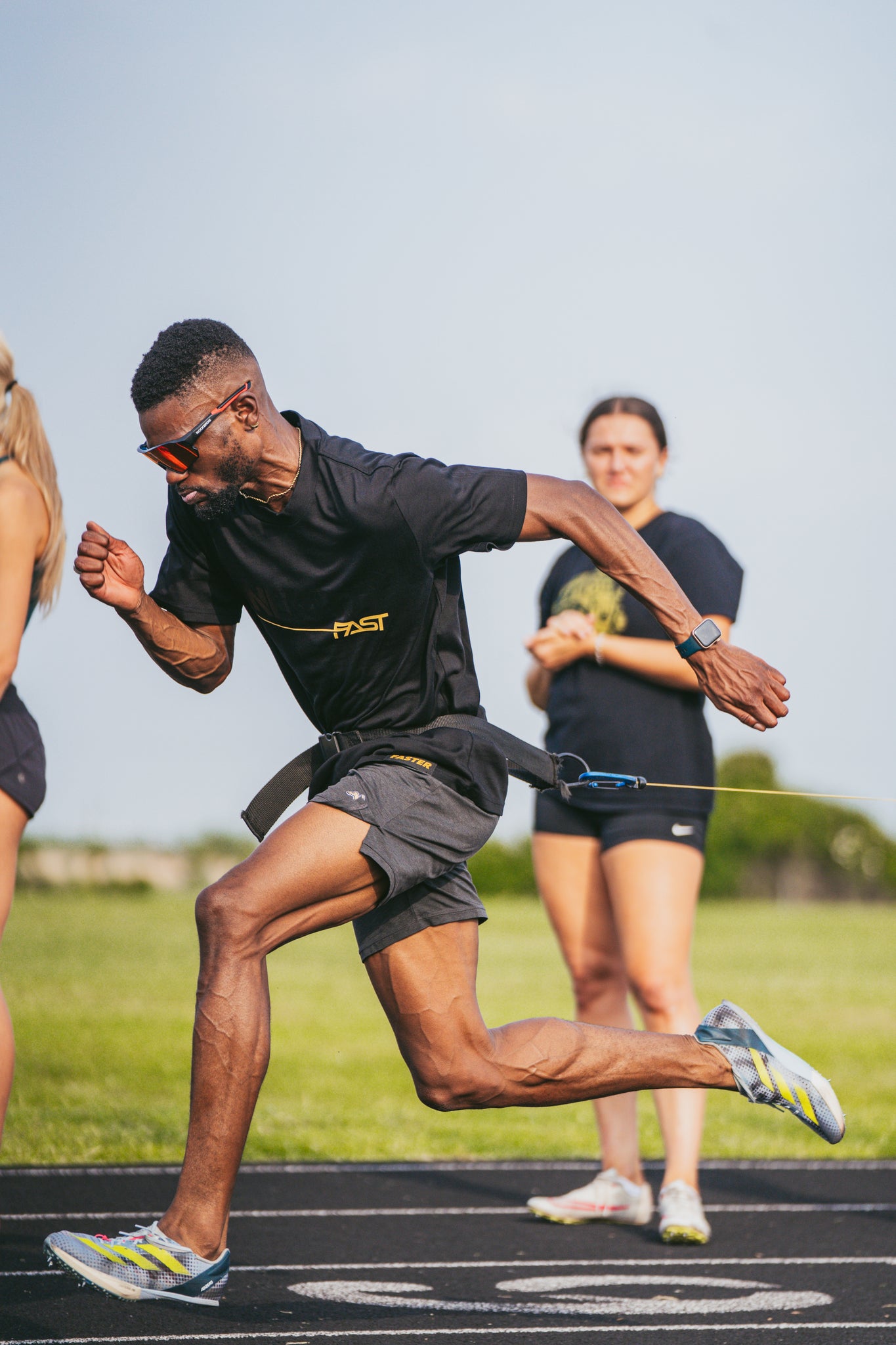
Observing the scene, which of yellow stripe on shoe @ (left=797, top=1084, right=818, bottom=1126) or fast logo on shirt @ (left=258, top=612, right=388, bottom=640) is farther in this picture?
yellow stripe on shoe @ (left=797, top=1084, right=818, bottom=1126)

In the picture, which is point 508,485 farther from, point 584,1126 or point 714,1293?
point 584,1126

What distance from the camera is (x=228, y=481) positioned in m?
3.67

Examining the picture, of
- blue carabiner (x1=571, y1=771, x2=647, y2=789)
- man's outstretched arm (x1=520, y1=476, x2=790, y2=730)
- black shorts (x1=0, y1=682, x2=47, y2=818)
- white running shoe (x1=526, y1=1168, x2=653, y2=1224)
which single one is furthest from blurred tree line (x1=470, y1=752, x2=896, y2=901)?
man's outstretched arm (x1=520, y1=476, x2=790, y2=730)

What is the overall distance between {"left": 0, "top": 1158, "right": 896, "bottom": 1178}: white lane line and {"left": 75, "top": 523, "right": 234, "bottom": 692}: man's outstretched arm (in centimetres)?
322

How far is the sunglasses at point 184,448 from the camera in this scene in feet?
11.8

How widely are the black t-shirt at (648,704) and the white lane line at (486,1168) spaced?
2360 mm

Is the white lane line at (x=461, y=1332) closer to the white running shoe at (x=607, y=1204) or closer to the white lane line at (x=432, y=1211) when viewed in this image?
the white running shoe at (x=607, y=1204)

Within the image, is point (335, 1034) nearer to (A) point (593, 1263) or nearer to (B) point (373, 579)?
(A) point (593, 1263)

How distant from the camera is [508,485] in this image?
3844mm

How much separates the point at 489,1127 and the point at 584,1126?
1.78ft

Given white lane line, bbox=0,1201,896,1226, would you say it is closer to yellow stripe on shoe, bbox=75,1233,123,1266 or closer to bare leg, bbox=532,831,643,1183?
bare leg, bbox=532,831,643,1183

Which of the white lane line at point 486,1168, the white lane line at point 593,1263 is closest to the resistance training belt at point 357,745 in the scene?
the white lane line at point 593,1263

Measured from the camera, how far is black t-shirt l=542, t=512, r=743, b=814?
5.43m

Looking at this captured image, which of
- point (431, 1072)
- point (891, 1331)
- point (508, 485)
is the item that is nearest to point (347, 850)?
point (431, 1072)
